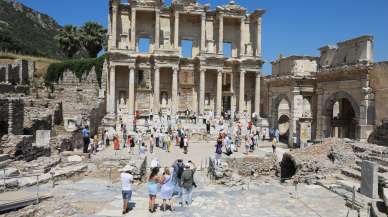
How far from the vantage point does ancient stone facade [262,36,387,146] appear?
25.8 meters

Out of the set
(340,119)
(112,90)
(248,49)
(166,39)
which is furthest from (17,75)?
(340,119)

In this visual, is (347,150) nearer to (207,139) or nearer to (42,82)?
(207,139)

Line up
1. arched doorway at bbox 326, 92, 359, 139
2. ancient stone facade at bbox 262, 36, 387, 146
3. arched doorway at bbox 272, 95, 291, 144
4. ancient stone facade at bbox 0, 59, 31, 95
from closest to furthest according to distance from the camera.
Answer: ancient stone facade at bbox 262, 36, 387, 146 < arched doorway at bbox 326, 92, 359, 139 < arched doorway at bbox 272, 95, 291, 144 < ancient stone facade at bbox 0, 59, 31, 95

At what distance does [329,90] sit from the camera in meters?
29.5

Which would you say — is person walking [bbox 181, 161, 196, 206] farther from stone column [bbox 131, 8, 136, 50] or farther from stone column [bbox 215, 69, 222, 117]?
stone column [bbox 131, 8, 136, 50]

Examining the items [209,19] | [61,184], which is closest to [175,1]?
[209,19]

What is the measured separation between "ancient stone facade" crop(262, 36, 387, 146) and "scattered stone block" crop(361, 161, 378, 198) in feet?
43.4

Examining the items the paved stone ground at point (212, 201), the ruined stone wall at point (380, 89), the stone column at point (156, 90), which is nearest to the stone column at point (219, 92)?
the stone column at point (156, 90)

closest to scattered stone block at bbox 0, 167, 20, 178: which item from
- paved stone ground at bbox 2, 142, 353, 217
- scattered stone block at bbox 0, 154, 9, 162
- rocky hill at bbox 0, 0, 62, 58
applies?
paved stone ground at bbox 2, 142, 353, 217

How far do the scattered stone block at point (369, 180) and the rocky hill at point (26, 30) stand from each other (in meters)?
74.0

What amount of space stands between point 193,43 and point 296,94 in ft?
47.8

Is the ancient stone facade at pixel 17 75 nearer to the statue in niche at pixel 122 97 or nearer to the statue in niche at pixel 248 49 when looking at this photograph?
the statue in niche at pixel 122 97

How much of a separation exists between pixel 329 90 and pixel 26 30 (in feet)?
285

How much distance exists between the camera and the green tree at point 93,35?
59.8 metres
